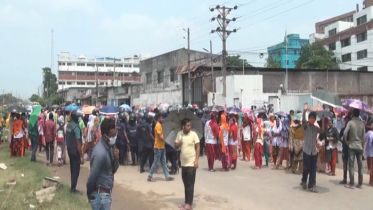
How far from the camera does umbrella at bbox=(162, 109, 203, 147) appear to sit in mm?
7605

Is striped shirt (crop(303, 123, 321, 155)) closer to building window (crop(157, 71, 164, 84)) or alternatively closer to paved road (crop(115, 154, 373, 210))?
paved road (crop(115, 154, 373, 210))

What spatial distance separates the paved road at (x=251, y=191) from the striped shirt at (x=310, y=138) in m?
0.93

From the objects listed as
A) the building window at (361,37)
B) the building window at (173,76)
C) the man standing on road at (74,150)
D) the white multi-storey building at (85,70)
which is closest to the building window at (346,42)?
the building window at (361,37)

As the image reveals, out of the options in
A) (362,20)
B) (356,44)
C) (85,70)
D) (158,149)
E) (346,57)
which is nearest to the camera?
(158,149)

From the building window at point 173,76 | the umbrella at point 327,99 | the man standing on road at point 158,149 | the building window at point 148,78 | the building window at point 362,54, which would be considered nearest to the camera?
the umbrella at point 327,99

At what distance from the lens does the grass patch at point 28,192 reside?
6.75m

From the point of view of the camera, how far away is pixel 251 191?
814cm

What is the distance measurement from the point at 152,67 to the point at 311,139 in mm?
34888

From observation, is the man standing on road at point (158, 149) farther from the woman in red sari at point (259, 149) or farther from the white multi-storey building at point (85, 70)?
the white multi-storey building at point (85, 70)

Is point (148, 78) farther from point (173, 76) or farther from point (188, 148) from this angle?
point (188, 148)

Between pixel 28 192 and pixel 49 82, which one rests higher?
pixel 49 82

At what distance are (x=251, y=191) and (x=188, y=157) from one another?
222 centimetres

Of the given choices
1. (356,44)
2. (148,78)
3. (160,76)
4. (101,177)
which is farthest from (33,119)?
(356,44)

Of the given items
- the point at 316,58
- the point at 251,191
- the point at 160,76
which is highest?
the point at 316,58
